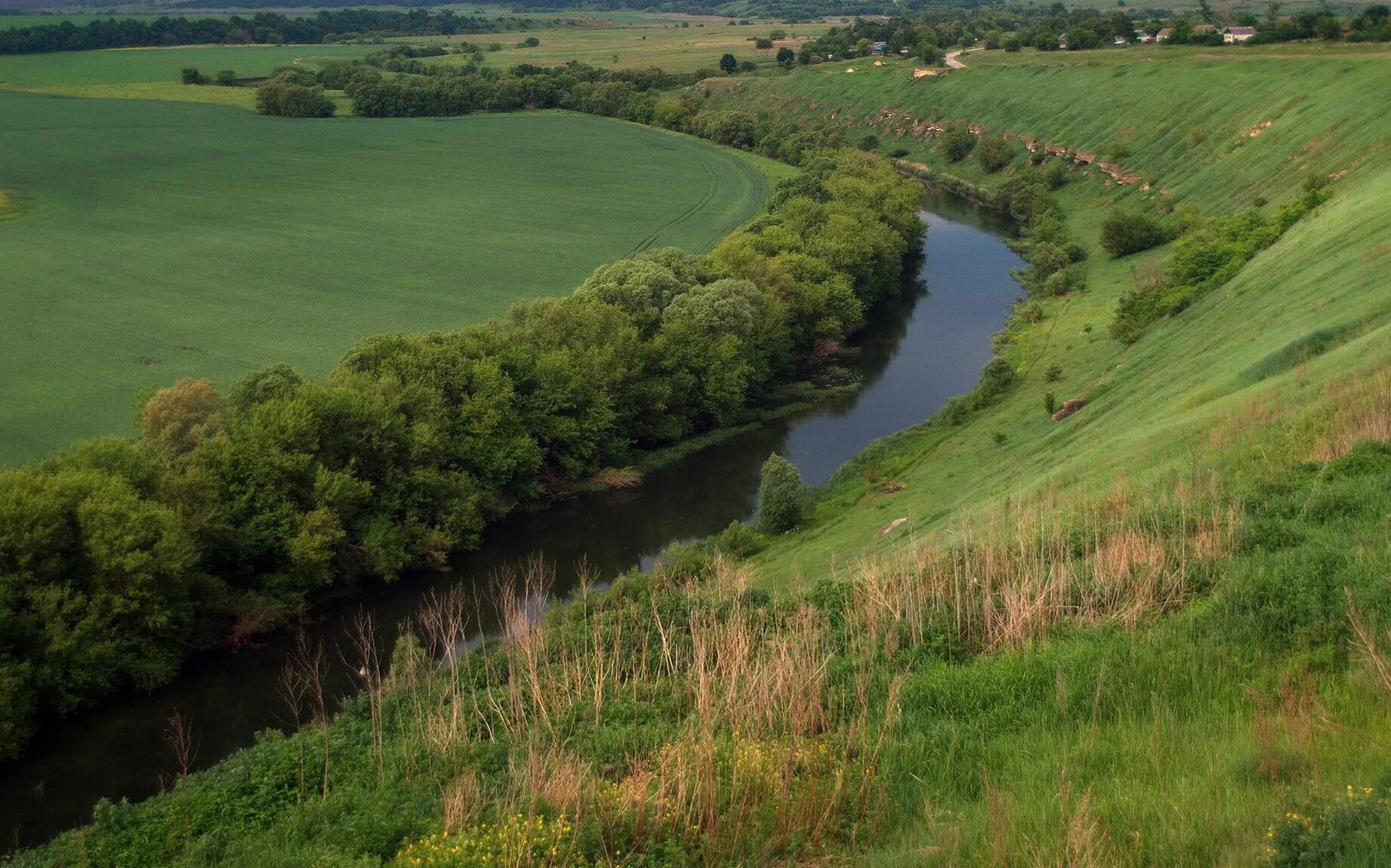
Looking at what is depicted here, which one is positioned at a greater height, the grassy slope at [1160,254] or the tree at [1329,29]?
the tree at [1329,29]

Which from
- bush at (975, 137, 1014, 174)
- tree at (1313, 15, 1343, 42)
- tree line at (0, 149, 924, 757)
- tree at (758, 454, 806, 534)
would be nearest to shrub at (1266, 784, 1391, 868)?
tree line at (0, 149, 924, 757)

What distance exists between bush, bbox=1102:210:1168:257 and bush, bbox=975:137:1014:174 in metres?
37.3

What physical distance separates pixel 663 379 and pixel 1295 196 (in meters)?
39.6

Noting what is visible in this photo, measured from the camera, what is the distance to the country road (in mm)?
139375

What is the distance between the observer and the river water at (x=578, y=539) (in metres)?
28.0

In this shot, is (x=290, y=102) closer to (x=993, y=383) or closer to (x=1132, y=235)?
(x=1132, y=235)

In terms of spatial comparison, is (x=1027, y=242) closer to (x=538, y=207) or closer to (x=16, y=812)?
(x=538, y=207)

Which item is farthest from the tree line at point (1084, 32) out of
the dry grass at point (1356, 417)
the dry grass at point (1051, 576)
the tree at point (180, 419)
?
the tree at point (180, 419)

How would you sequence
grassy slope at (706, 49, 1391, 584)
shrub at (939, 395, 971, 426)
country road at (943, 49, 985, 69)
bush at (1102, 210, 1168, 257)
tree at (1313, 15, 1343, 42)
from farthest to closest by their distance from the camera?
country road at (943, 49, 985, 69), tree at (1313, 15, 1343, 42), bush at (1102, 210, 1168, 257), shrub at (939, 395, 971, 426), grassy slope at (706, 49, 1391, 584)

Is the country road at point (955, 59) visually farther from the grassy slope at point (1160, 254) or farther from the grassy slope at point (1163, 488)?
the grassy slope at point (1163, 488)

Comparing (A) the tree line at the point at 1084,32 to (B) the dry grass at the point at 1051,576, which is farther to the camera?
(A) the tree line at the point at 1084,32

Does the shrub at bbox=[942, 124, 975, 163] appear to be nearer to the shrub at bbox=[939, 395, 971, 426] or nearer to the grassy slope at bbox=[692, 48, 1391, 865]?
the grassy slope at bbox=[692, 48, 1391, 865]

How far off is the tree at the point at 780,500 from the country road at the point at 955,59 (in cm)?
11184

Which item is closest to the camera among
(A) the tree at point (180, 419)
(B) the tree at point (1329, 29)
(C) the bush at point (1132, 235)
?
(A) the tree at point (180, 419)
